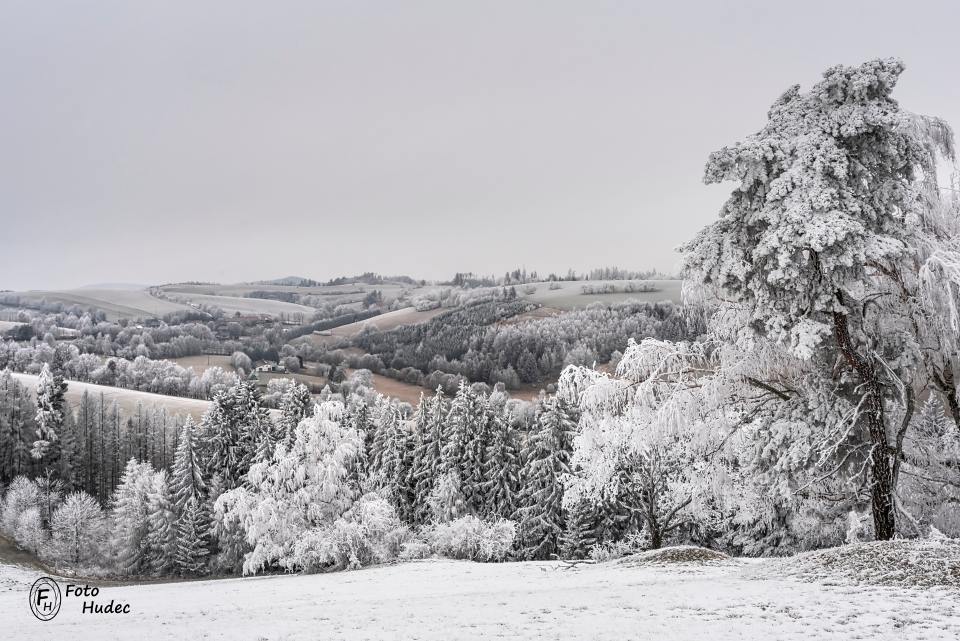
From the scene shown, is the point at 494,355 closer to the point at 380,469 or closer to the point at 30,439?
the point at 30,439

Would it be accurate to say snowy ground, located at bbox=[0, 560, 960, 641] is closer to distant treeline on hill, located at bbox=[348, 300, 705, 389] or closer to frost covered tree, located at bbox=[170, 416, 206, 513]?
frost covered tree, located at bbox=[170, 416, 206, 513]

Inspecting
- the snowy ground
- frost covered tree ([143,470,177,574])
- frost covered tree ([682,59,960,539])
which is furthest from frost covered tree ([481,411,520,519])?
frost covered tree ([682,59,960,539])

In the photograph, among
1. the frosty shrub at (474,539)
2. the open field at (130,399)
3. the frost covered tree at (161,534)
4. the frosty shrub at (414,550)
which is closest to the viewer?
the frosty shrub at (414,550)

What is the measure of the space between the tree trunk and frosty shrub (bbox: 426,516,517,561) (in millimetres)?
25807

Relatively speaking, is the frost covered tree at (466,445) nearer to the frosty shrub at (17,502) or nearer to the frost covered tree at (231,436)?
the frost covered tree at (231,436)

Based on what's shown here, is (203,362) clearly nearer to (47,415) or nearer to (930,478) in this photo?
(47,415)

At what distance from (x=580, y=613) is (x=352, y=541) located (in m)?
23.0

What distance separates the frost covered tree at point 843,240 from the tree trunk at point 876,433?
25 mm

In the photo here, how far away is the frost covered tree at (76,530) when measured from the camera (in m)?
55.5

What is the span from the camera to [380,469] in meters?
45.9

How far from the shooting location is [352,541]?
3136 cm

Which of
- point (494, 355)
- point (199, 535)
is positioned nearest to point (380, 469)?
point (199, 535)

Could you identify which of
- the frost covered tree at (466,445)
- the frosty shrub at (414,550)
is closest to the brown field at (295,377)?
the frost covered tree at (466,445)

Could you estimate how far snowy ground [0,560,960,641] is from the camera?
880 centimetres
